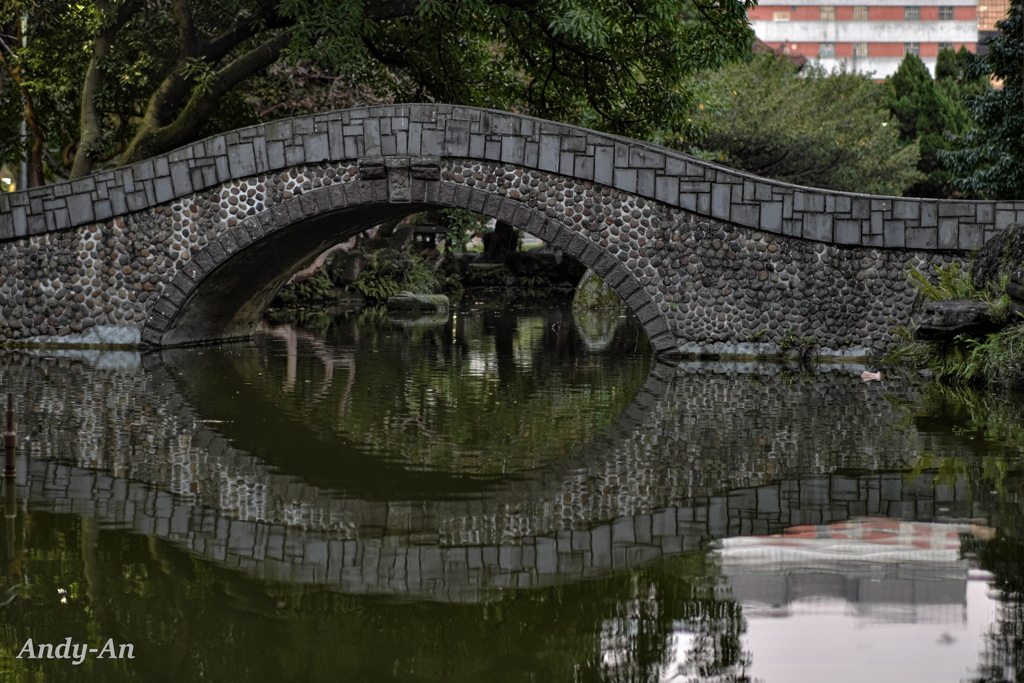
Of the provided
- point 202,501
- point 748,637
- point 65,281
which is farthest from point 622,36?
point 748,637

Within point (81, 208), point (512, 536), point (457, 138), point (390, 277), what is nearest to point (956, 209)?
point (457, 138)

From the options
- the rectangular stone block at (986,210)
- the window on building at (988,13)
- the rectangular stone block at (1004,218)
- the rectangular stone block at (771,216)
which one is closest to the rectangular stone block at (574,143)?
the rectangular stone block at (771,216)

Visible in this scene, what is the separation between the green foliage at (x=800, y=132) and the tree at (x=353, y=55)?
26.6 feet

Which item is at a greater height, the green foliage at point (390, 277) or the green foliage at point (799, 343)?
the green foliage at point (390, 277)

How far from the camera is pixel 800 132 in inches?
1196

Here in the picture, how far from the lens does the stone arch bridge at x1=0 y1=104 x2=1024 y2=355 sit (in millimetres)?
14664

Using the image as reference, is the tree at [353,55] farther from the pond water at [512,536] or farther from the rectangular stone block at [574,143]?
the pond water at [512,536]

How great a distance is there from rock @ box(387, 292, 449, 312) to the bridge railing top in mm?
12025

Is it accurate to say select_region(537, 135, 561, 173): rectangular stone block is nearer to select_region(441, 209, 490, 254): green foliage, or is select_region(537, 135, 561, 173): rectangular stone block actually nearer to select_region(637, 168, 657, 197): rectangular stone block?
select_region(637, 168, 657, 197): rectangular stone block

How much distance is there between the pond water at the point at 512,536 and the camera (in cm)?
468

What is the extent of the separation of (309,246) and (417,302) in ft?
34.0

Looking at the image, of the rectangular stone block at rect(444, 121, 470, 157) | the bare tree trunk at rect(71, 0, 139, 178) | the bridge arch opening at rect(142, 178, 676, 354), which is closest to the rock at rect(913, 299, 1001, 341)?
the bridge arch opening at rect(142, 178, 676, 354)

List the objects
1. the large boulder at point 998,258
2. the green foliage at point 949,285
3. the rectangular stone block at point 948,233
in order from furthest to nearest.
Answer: the rectangular stone block at point 948,233
the green foliage at point 949,285
the large boulder at point 998,258

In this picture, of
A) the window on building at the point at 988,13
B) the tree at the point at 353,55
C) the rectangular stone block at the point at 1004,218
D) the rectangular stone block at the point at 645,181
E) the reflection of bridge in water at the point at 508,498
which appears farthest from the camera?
the window on building at the point at 988,13
